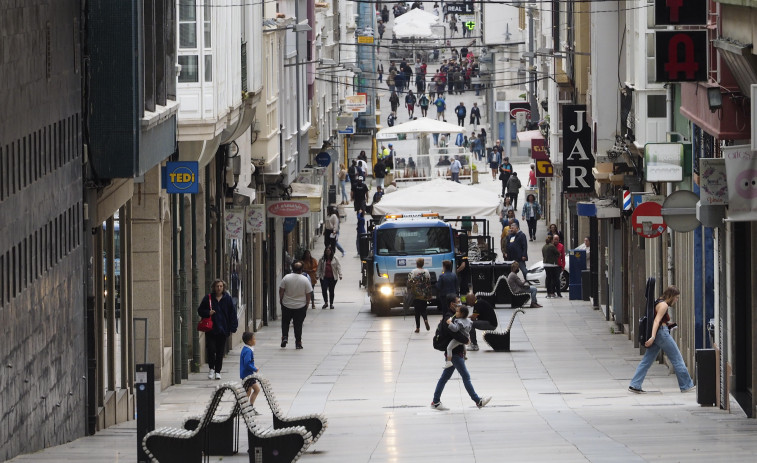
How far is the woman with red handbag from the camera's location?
24.3 meters

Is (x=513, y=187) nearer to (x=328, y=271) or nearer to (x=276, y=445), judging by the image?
(x=328, y=271)

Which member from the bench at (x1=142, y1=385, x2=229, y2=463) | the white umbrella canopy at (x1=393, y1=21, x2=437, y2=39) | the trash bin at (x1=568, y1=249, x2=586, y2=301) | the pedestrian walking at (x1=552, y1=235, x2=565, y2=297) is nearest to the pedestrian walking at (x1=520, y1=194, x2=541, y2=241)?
the pedestrian walking at (x1=552, y1=235, x2=565, y2=297)

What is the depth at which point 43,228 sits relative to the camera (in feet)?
47.6

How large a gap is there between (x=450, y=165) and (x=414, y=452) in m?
53.1

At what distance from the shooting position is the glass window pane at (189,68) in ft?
79.4

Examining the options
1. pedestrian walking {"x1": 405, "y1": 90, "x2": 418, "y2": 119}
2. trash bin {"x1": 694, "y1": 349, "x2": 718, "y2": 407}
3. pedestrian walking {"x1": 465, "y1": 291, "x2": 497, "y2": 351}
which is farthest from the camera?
pedestrian walking {"x1": 405, "y1": 90, "x2": 418, "y2": 119}

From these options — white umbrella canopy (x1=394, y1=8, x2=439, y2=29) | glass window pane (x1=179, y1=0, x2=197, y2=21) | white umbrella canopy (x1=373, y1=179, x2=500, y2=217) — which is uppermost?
white umbrella canopy (x1=394, y1=8, x2=439, y2=29)

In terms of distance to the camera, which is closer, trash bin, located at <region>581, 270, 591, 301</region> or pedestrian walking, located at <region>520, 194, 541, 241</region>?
trash bin, located at <region>581, 270, 591, 301</region>

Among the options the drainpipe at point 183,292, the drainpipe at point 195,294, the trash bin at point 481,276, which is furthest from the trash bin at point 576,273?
the drainpipe at point 183,292

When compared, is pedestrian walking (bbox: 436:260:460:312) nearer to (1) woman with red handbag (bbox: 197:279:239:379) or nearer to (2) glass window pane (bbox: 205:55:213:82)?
(1) woman with red handbag (bbox: 197:279:239:379)

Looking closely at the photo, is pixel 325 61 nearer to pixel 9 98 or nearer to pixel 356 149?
pixel 356 149

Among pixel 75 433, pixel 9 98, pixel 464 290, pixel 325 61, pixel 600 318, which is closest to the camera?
pixel 9 98

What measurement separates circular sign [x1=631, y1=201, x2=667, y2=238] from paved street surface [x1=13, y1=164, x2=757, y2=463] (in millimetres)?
2126

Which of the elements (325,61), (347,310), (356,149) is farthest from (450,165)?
(347,310)
